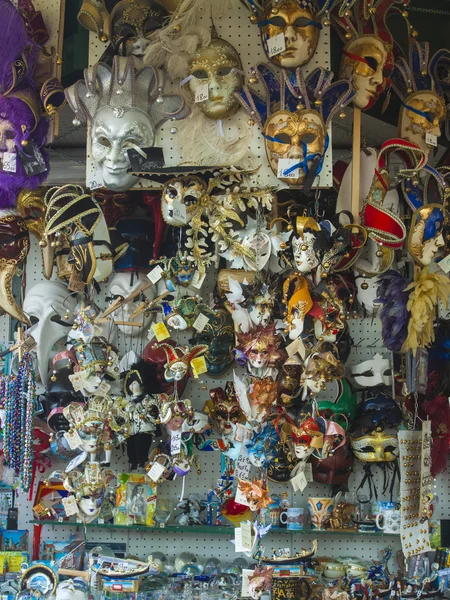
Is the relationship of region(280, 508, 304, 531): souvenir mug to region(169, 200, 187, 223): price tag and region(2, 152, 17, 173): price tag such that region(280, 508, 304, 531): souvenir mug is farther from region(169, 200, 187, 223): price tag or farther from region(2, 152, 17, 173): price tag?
region(2, 152, 17, 173): price tag

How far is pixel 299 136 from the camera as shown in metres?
3.58

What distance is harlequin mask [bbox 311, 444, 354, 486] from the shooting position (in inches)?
151

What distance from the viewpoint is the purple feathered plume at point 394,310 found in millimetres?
3707

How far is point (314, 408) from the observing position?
3775mm

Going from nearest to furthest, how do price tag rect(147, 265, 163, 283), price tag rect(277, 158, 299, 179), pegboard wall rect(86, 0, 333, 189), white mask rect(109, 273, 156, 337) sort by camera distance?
price tag rect(277, 158, 299, 179) < pegboard wall rect(86, 0, 333, 189) < price tag rect(147, 265, 163, 283) < white mask rect(109, 273, 156, 337)

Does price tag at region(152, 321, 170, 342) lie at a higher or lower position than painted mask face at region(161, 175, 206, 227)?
lower

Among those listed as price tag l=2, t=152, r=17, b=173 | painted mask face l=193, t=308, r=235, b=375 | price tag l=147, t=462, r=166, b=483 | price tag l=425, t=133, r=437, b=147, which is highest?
price tag l=425, t=133, r=437, b=147

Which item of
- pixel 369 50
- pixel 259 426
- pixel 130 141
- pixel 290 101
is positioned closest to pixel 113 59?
pixel 130 141

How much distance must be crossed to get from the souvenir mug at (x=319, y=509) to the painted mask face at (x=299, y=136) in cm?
124

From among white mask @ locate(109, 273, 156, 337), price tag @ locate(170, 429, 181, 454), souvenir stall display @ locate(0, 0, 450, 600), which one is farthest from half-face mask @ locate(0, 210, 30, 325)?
price tag @ locate(170, 429, 181, 454)

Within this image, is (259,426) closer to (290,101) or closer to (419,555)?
(419,555)

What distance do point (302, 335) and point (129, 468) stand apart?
990mm

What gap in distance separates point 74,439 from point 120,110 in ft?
4.27

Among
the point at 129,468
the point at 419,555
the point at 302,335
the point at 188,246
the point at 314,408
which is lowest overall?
the point at 419,555
